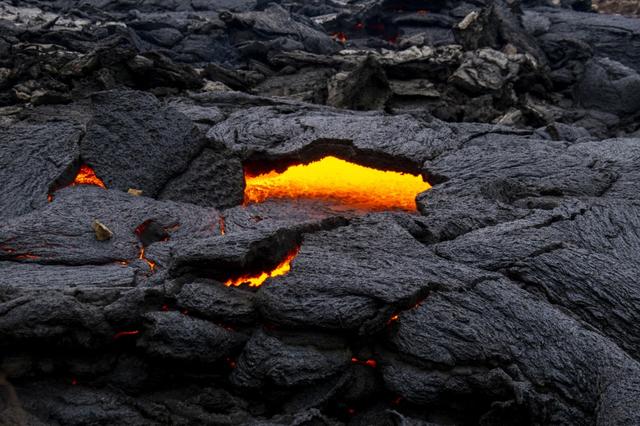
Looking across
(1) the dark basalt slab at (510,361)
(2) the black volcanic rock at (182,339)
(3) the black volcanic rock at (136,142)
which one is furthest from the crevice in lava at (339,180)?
(2) the black volcanic rock at (182,339)

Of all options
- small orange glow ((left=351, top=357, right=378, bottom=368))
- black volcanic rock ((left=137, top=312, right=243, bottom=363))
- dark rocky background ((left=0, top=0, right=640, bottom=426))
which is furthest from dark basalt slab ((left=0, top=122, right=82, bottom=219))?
small orange glow ((left=351, top=357, right=378, bottom=368))

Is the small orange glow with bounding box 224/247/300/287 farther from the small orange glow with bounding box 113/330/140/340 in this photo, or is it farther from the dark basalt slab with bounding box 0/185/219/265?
the dark basalt slab with bounding box 0/185/219/265

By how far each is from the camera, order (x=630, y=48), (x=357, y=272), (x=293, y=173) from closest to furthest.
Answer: (x=357, y=272), (x=293, y=173), (x=630, y=48)

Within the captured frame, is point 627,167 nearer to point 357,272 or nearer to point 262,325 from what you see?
point 357,272

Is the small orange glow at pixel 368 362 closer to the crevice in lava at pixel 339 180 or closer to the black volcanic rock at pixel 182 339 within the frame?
the black volcanic rock at pixel 182 339

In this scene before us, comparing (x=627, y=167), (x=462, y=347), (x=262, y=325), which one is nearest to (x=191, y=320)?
(x=262, y=325)

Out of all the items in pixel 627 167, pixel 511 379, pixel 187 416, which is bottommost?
pixel 187 416

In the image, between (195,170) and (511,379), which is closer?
(511,379)
